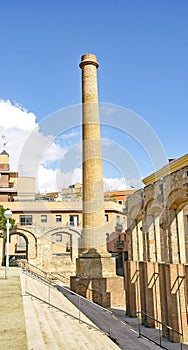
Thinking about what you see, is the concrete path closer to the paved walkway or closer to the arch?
the paved walkway

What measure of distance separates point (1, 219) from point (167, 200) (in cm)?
1575

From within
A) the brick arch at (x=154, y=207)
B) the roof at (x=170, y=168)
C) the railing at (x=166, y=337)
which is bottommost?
the railing at (x=166, y=337)

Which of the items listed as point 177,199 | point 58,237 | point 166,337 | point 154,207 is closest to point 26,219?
point 58,237

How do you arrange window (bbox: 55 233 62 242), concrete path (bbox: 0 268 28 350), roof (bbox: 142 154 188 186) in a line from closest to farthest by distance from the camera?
concrete path (bbox: 0 268 28 350) → roof (bbox: 142 154 188 186) → window (bbox: 55 233 62 242)

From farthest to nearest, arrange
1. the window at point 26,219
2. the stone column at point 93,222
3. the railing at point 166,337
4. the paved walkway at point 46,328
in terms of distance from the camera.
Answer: the window at point 26,219, the stone column at point 93,222, the railing at point 166,337, the paved walkway at point 46,328

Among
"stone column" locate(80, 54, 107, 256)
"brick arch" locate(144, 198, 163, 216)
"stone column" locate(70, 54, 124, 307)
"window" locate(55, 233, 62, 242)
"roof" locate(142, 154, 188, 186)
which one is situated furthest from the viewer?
"window" locate(55, 233, 62, 242)

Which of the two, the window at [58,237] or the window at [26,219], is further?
the window at [26,219]

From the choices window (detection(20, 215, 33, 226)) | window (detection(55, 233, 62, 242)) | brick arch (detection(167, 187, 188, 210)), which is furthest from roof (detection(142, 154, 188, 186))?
window (detection(20, 215, 33, 226))

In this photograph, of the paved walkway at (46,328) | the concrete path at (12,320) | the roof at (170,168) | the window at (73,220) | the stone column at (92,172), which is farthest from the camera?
the window at (73,220)

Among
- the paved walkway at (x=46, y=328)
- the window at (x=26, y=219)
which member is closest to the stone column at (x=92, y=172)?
the paved walkway at (x=46, y=328)

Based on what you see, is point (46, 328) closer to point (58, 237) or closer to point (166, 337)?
point (166, 337)

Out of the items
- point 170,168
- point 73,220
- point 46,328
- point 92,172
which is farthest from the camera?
point 73,220

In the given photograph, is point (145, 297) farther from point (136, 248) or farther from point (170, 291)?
point (136, 248)

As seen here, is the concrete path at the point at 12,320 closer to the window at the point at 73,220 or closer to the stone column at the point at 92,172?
the stone column at the point at 92,172
